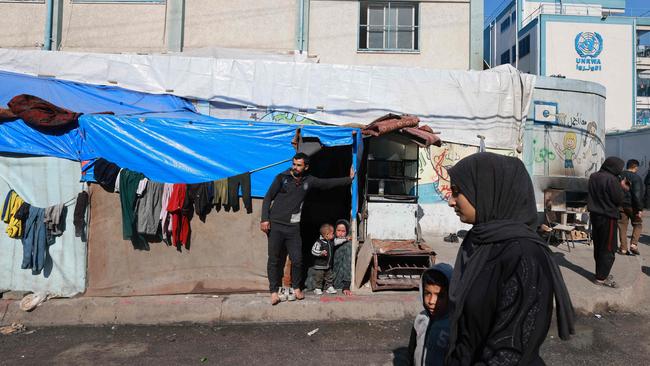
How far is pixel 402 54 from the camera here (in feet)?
35.9

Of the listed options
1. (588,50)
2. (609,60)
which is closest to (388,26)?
(588,50)

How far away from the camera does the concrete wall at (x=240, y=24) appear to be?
35.4 feet

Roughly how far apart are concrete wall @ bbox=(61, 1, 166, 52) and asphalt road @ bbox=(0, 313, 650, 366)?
831 centimetres

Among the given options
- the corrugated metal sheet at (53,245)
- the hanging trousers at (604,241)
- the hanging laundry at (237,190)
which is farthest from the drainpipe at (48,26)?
the hanging trousers at (604,241)

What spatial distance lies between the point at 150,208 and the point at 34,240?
4.69 feet

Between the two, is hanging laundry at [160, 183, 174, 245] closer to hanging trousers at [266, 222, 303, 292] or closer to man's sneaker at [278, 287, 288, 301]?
hanging trousers at [266, 222, 303, 292]

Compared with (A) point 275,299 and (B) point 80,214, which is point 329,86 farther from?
(B) point 80,214

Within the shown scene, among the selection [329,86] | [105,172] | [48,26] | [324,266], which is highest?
[48,26]

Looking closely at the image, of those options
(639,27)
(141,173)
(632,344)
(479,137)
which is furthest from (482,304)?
(639,27)

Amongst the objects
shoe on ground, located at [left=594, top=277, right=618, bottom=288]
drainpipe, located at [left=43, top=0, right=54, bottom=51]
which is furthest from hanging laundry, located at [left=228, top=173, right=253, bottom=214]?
drainpipe, located at [left=43, top=0, right=54, bottom=51]

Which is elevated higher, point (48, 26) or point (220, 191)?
point (48, 26)

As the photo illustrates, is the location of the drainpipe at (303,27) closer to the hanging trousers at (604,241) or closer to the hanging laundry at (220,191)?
the hanging laundry at (220,191)

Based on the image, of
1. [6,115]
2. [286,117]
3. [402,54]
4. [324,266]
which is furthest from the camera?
[402,54]

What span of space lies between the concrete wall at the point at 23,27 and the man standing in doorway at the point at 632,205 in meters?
13.9
